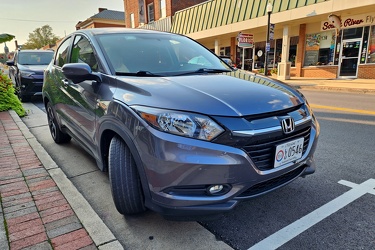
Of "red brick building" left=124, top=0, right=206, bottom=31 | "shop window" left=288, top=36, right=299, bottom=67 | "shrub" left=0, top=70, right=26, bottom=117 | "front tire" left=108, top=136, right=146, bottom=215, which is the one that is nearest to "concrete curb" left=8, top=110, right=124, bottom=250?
"front tire" left=108, top=136, right=146, bottom=215

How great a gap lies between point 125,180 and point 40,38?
241 feet

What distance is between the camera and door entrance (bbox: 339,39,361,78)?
14172 millimetres

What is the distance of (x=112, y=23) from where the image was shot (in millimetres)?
40469

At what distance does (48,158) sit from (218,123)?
2.82 m

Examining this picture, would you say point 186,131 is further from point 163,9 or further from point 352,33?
point 163,9

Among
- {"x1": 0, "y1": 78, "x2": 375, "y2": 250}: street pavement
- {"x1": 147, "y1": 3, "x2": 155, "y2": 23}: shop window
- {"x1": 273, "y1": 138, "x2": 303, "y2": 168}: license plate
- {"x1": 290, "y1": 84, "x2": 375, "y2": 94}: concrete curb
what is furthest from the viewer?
{"x1": 147, "y1": 3, "x2": 155, "y2": 23}: shop window

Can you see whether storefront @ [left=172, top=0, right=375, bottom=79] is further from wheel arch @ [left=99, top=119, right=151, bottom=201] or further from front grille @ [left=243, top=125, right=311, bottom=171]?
wheel arch @ [left=99, top=119, right=151, bottom=201]

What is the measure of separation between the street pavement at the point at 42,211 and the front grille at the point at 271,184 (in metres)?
1.03

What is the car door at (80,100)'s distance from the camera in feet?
8.82

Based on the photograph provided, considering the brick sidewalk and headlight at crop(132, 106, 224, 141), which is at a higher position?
headlight at crop(132, 106, 224, 141)

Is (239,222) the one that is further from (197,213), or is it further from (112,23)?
(112,23)

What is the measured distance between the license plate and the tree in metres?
71.2

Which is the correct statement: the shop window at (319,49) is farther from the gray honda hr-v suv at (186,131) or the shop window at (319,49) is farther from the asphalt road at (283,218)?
the gray honda hr-v suv at (186,131)

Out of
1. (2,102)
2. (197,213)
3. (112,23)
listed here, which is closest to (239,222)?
(197,213)
